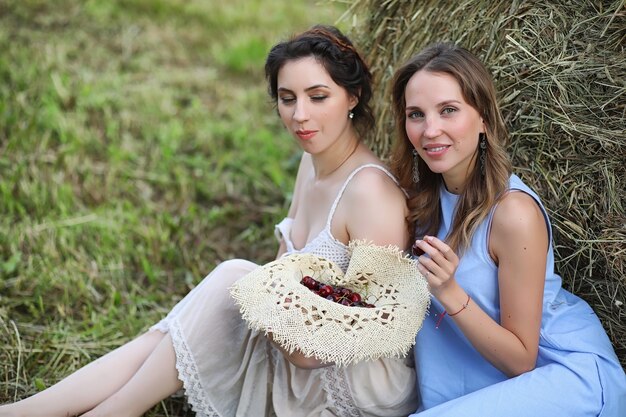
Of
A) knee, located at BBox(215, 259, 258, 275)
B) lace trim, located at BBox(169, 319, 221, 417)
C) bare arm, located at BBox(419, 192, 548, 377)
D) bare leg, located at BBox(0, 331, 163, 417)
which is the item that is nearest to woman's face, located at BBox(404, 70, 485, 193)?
bare arm, located at BBox(419, 192, 548, 377)

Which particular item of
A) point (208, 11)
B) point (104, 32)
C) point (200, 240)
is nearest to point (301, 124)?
point (200, 240)

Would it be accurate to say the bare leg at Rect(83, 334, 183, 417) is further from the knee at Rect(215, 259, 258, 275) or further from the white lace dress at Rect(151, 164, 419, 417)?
the knee at Rect(215, 259, 258, 275)

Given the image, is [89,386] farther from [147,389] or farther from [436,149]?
[436,149]

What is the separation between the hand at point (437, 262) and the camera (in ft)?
7.02

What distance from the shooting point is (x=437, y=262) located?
7.08 feet

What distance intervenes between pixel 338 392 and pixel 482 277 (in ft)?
2.06

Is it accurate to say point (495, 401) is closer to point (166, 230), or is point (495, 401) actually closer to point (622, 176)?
point (622, 176)

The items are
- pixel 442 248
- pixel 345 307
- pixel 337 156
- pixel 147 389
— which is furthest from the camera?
pixel 337 156

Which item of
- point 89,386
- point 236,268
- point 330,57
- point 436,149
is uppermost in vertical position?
point 330,57

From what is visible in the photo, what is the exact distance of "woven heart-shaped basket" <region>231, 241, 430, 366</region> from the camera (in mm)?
2221

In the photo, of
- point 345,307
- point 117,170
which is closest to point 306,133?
point 345,307

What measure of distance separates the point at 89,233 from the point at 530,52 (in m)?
2.39

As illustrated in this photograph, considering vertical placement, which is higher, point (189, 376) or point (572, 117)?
point (572, 117)

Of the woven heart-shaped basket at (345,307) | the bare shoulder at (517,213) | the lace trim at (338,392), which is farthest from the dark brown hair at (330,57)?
the lace trim at (338,392)
